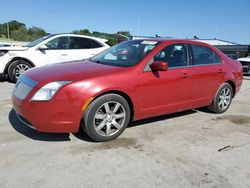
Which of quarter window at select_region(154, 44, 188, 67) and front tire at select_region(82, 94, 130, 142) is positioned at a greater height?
quarter window at select_region(154, 44, 188, 67)

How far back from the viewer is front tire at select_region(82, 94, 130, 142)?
11.7ft

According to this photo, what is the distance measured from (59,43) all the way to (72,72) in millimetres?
5169

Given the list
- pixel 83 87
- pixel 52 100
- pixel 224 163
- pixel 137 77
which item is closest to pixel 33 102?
pixel 52 100

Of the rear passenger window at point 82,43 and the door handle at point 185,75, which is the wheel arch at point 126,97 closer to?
the door handle at point 185,75

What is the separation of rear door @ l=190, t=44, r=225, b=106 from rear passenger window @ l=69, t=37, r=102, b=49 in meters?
4.72

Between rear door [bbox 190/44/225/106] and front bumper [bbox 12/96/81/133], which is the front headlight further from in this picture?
rear door [bbox 190/44/225/106]

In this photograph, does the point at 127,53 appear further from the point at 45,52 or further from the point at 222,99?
the point at 45,52

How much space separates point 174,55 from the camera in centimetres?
456

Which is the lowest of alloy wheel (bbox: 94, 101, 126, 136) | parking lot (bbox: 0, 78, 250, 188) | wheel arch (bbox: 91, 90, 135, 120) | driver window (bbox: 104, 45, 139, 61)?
parking lot (bbox: 0, 78, 250, 188)

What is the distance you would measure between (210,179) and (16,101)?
272 cm

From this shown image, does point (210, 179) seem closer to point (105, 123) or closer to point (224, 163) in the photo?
point (224, 163)

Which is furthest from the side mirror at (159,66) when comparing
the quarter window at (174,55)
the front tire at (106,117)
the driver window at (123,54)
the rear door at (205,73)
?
the rear door at (205,73)

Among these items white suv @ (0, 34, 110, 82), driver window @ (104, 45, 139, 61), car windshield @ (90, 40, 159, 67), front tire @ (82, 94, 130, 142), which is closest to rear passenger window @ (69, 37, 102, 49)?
white suv @ (0, 34, 110, 82)

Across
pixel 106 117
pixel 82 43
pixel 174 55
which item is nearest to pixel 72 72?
pixel 106 117
